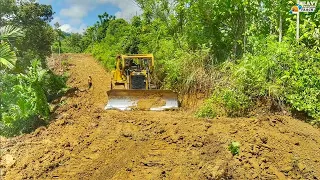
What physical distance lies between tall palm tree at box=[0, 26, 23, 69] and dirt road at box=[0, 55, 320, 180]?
1966 mm

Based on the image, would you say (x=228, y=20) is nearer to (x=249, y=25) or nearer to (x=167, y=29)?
(x=249, y=25)

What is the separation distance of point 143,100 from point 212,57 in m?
2.86

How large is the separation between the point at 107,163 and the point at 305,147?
4.04m

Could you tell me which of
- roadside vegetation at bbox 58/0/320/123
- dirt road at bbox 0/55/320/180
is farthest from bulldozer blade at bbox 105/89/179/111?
dirt road at bbox 0/55/320/180

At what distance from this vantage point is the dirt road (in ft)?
22.9

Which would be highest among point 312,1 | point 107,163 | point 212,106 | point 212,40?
point 312,1

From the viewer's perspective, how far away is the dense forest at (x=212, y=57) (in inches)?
387

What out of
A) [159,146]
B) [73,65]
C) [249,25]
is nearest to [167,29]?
[249,25]

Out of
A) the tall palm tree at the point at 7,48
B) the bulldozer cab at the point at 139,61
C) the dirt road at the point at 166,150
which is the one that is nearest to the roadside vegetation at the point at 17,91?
the tall palm tree at the point at 7,48

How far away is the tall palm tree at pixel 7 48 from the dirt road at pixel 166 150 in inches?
77.4

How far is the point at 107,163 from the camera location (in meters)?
7.49
